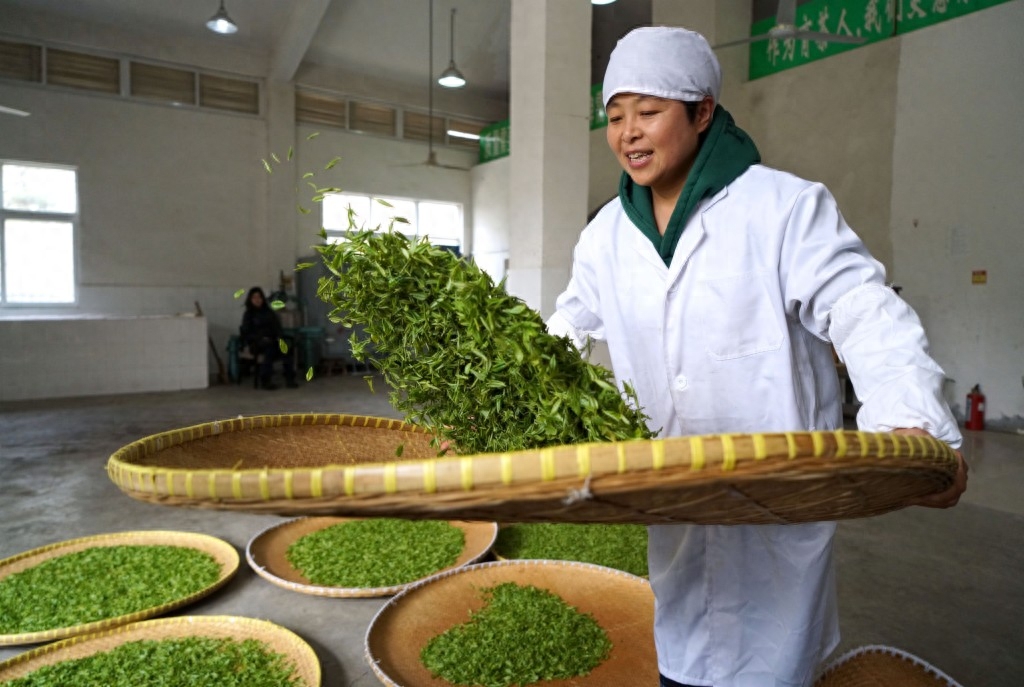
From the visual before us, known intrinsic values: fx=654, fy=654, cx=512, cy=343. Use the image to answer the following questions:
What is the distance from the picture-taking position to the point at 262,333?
8953 millimetres

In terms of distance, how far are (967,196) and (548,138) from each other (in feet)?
14.6

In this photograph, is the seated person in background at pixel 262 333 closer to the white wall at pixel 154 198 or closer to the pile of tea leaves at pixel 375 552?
the white wall at pixel 154 198

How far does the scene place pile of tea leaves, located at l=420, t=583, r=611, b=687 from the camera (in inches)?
83.5

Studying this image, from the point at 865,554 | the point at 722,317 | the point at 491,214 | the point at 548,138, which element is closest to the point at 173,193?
the point at 491,214

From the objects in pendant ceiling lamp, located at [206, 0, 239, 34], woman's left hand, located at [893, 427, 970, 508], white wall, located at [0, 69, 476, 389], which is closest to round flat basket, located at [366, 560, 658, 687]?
woman's left hand, located at [893, 427, 970, 508]

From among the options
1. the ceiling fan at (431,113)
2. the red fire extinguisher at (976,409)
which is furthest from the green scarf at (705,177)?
the ceiling fan at (431,113)

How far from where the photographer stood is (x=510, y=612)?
2445mm

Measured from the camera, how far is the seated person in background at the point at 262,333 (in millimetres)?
8922

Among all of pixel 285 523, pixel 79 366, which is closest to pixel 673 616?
pixel 285 523

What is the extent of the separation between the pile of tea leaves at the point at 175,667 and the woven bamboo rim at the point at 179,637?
4cm

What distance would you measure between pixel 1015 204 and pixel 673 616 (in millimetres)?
6777

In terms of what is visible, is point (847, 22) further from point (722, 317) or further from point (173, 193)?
point (173, 193)

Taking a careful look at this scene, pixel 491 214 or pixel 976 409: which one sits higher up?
pixel 491 214

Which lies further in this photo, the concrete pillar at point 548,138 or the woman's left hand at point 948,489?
the concrete pillar at point 548,138
